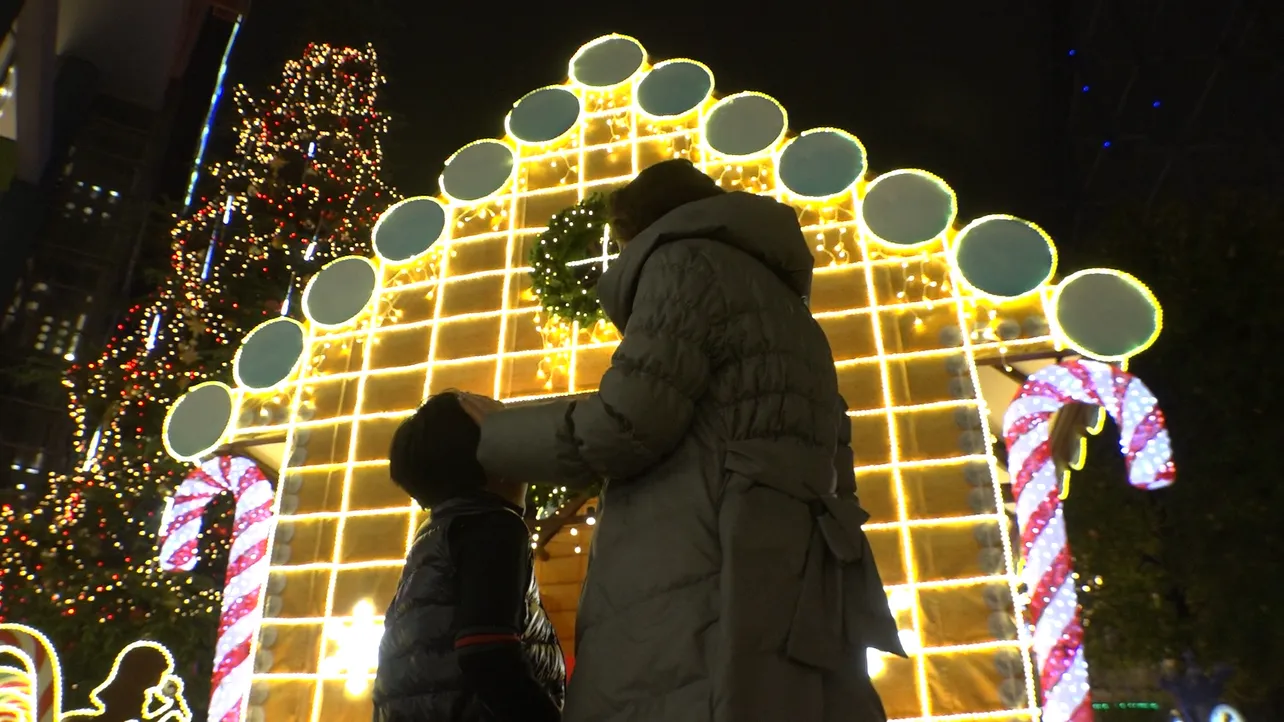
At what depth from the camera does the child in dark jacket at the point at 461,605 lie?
1.62m

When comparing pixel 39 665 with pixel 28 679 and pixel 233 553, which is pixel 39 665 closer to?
pixel 28 679

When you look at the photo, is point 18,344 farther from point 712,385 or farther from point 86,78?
point 712,385

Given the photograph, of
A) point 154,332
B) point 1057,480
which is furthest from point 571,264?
point 154,332

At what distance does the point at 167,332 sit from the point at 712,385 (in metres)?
10.7

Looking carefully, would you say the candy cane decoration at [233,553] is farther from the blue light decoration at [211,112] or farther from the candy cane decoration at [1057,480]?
the blue light decoration at [211,112]

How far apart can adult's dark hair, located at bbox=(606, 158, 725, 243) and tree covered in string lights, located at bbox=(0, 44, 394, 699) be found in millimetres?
8260

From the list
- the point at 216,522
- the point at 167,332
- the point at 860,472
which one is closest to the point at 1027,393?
the point at 860,472

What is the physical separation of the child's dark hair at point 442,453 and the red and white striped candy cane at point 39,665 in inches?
155

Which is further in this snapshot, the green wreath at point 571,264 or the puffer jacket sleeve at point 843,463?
the green wreath at point 571,264

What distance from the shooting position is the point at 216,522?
31.9 ft

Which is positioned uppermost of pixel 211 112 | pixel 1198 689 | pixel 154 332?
pixel 211 112

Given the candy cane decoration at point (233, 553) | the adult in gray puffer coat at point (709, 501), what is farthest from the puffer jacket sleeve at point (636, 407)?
the candy cane decoration at point (233, 553)

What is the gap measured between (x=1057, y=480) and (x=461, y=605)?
3173 mm

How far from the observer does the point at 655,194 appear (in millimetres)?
1838
